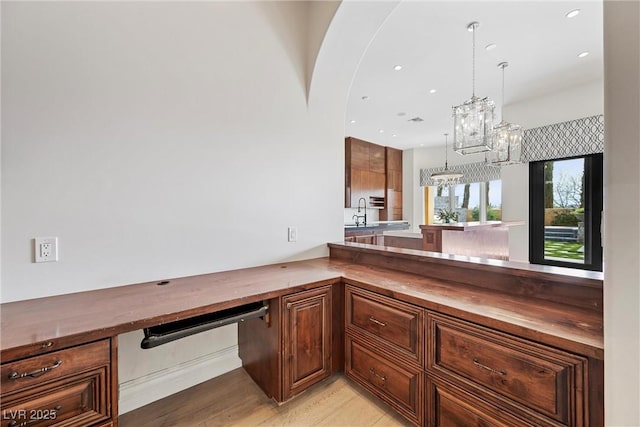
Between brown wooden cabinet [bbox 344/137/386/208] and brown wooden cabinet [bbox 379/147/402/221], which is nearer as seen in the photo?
brown wooden cabinet [bbox 344/137/386/208]

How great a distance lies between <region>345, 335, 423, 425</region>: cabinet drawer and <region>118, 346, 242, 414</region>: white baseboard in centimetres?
94

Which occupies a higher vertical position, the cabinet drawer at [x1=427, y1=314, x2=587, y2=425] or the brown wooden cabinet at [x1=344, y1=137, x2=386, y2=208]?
the brown wooden cabinet at [x1=344, y1=137, x2=386, y2=208]

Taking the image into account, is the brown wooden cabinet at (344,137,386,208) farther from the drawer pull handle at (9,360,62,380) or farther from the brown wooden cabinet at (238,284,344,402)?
the drawer pull handle at (9,360,62,380)

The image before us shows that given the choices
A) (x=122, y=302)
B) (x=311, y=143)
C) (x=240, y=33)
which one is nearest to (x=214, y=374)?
(x=122, y=302)

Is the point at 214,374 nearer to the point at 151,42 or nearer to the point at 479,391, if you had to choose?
the point at 479,391

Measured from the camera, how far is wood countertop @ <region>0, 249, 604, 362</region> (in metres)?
1.02

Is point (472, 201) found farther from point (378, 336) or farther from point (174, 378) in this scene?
point (174, 378)

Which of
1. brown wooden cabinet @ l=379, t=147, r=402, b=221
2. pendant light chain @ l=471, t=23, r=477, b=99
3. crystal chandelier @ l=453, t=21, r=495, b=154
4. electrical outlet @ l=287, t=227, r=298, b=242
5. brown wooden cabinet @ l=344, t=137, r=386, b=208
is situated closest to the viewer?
electrical outlet @ l=287, t=227, r=298, b=242

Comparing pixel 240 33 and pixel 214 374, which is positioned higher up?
pixel 240 33

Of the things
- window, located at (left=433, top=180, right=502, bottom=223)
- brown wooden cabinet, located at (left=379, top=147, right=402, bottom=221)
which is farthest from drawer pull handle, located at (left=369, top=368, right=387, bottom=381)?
window, located at (left=433, top=180, right=502, bottom=223)

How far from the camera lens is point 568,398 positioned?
98 cm

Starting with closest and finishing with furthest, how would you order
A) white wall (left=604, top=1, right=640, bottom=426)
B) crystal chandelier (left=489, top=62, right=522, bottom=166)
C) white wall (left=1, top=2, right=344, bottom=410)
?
white wall (left=604, top=1, right=640, bottom=426)
white wall (left=1, top=2, right=344, bottom=410)
crystal chandelier (left=489, top=62, right=522, bottom=166)

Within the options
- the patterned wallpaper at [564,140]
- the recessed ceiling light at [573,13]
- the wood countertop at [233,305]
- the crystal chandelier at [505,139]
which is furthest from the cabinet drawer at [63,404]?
the patterned wallpaper at [564,140]

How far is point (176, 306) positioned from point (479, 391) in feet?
4.84
